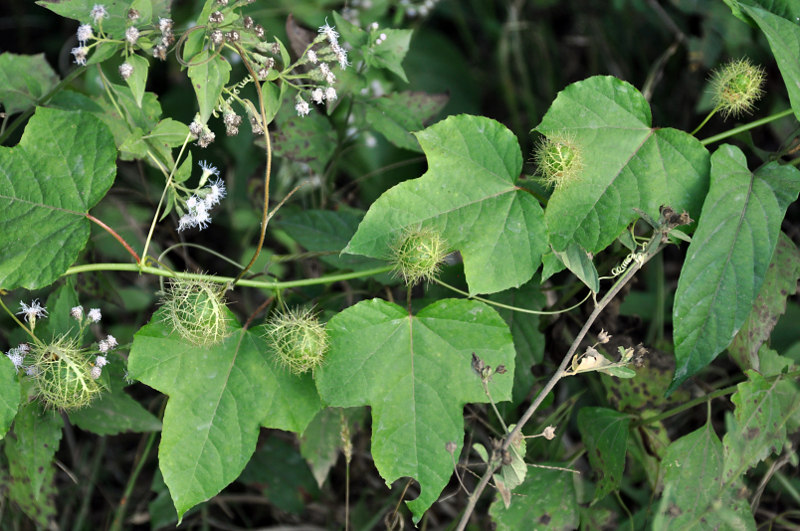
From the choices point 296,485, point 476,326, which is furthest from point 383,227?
point 296,485

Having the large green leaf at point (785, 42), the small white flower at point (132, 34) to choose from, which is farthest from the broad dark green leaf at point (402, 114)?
the large green leaf at point (785, 42)

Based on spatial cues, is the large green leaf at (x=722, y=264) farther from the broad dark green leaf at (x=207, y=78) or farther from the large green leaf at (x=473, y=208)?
the broad dark green leaf at (x=207, y=78)

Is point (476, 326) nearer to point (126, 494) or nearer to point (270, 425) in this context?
point (270, 425)

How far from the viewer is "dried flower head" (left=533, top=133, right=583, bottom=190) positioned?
1376mm

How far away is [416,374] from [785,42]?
1.07 metres

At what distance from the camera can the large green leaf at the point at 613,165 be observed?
4.54ft

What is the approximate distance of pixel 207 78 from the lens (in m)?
1.28

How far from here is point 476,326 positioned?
137cm

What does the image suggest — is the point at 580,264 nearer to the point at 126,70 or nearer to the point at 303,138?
the point at 303,138

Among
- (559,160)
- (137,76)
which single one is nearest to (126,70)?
(137,76)

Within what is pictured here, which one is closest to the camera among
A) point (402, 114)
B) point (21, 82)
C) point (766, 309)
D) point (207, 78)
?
point (207, 78)

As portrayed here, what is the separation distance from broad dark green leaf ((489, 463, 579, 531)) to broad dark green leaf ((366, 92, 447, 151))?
2.84 feet

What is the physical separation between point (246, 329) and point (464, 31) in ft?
7.11

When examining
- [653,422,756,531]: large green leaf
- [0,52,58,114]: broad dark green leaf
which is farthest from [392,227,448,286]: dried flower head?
[0,52,58,114]: broad dark green leaf
